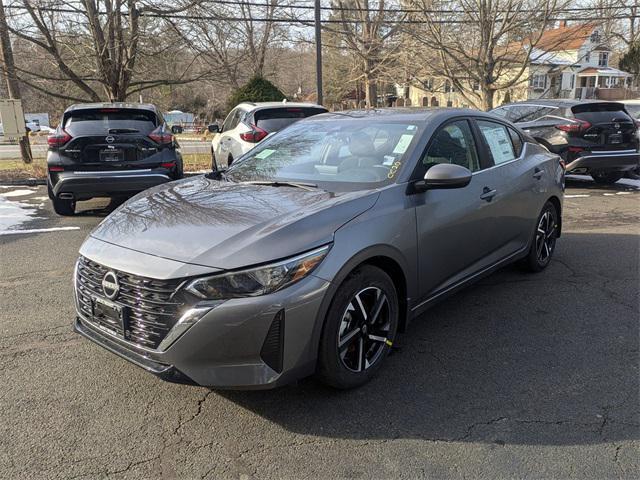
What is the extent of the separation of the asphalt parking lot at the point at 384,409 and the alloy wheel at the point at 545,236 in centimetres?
87

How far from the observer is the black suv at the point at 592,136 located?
9.54 m

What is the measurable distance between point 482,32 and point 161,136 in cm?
1236

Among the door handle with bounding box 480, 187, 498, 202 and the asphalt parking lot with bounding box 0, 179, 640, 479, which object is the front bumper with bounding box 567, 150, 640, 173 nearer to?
the asphalt parking lot with bounding box 0, 179, 640, 479

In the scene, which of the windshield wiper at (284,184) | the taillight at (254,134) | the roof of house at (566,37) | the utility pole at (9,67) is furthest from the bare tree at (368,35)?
the windshield wiper at (284,184)

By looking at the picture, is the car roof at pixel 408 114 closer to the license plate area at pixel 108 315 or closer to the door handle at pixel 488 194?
the door handle at pixel 488 194

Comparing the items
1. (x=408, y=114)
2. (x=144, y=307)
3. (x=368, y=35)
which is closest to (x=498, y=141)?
(x=408, y=114)

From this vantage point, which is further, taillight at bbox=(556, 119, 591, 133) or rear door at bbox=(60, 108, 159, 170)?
taillight at bbox=(556, 119, 591, 133)

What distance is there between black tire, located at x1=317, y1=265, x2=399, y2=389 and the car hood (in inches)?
13.4

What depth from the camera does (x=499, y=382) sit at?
3107 millimetres

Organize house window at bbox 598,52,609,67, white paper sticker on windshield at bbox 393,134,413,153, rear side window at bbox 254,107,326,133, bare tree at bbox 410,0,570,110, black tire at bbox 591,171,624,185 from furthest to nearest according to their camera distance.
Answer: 1. house window at bbox 598,52,609,67
2. bare tree at bbox 410,0,570,110
3. black tire at bbox 591,171,624,185
4. rear side window at bbox 254,107,326,133
5. white paper sticker on windshield at bbox 393,134,413,153

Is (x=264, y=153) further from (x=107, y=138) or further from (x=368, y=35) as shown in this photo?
(x=368, y=35)

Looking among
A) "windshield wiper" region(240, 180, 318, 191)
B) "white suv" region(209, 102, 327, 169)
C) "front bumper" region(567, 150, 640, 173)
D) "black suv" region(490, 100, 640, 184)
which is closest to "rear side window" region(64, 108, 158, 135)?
"white suv" region(209, 102, 327, 169)

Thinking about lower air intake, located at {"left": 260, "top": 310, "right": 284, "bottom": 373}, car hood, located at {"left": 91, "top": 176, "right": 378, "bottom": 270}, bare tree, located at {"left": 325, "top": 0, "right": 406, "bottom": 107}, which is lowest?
lower air intake, located at {"left": 260, "top": 310, "right": 284, "bottom": 373}

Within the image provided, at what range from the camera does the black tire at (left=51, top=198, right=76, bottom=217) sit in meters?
7.55
